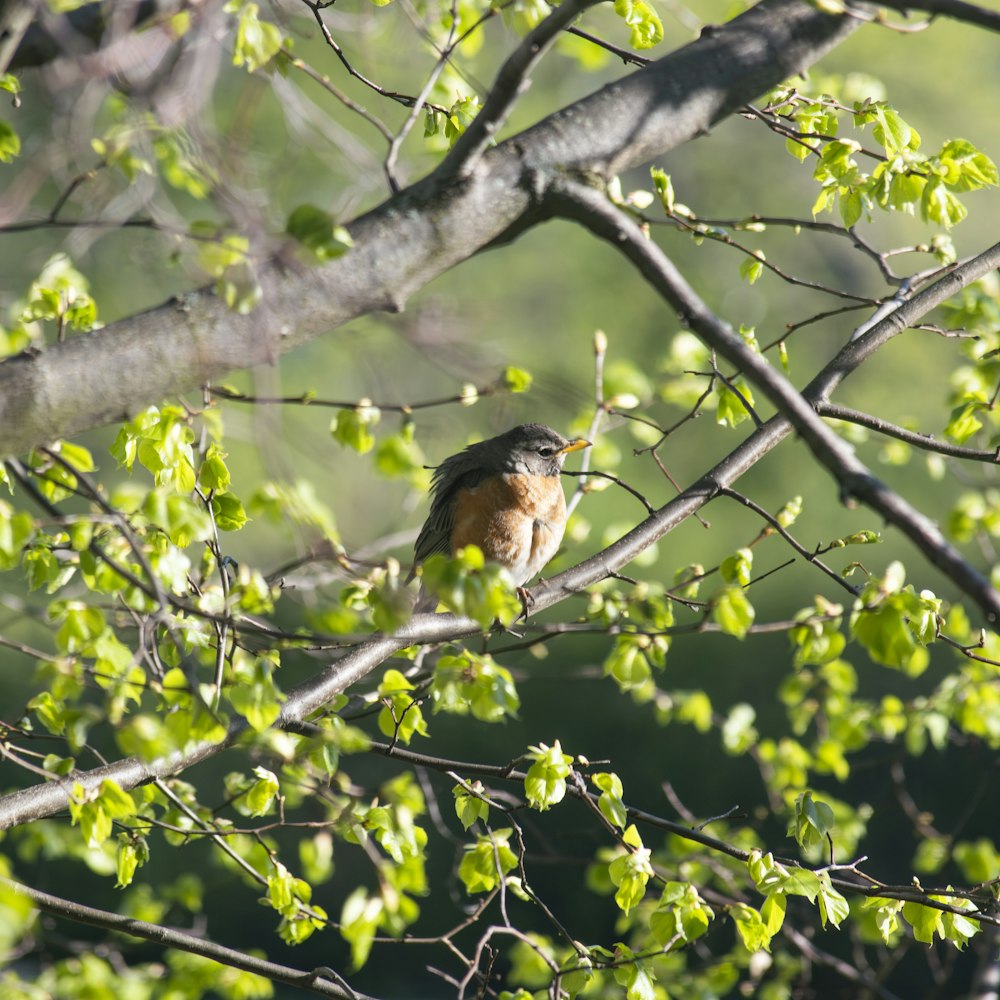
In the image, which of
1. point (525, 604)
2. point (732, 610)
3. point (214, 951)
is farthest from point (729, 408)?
point (214, 951)

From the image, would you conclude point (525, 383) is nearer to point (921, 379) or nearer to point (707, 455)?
point (707, 455)

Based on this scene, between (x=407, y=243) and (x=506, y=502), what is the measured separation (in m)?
2.21

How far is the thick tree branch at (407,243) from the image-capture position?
1441 millimetres

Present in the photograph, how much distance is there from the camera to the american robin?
3.68 m

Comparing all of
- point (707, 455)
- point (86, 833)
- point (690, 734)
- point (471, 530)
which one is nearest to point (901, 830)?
point (690, 734)

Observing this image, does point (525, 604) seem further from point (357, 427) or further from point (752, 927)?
point (752, 927)

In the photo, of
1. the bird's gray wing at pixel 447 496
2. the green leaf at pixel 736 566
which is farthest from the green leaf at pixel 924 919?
the bird's gray wing at pixel 447 496

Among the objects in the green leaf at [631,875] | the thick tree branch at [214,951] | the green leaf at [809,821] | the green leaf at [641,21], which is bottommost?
the thick tree branch at [214,951]

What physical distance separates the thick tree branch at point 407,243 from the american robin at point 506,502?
1.90m

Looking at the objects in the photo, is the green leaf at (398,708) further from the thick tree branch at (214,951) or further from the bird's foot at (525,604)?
the thick tree branch at (214,951)

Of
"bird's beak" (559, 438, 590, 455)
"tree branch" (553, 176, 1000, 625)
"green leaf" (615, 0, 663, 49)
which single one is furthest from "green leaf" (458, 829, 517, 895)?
"green leaf" (615, 0, 663, 49)

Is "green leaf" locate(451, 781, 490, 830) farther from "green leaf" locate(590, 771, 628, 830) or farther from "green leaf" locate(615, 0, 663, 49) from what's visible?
"green leaf" locate(615, 0, 663, 49)

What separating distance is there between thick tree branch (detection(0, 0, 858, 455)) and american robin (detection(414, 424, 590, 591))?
1895mm

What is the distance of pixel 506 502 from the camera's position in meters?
3.71
